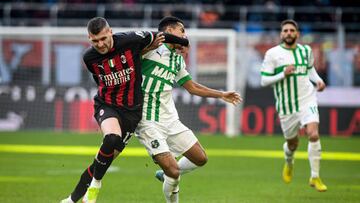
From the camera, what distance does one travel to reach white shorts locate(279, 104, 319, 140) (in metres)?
12.5

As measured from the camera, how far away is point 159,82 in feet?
30.7

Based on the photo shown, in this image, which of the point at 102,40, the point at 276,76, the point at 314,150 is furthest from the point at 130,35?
the point at 314,150

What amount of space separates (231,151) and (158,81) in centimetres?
894

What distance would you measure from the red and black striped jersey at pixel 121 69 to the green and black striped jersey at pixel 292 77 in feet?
13.3

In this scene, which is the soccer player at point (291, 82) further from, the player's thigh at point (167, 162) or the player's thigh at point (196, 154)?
the player's thigh at point (167, 162)

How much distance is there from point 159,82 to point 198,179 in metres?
4.19

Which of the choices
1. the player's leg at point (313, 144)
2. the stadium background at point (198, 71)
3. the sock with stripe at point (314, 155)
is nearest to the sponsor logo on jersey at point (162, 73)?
the player's leg at point (313, 144)

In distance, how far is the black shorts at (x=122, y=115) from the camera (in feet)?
29.1

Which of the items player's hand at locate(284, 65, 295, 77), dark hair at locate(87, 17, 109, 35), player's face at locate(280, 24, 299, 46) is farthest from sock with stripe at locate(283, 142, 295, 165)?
dark hair at locate(87, 17, 109, 35)

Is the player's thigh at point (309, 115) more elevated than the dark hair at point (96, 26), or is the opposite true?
the dark hair at point (96, 26)

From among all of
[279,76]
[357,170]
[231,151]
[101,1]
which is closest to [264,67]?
[279,76]

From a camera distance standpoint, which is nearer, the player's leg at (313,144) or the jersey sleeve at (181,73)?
the jersey sleeve at (181,73)

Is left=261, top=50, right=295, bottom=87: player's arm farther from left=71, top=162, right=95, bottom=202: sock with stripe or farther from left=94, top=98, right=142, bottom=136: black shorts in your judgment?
left=71, top=162, right=95, bottom=202: sock with stripe

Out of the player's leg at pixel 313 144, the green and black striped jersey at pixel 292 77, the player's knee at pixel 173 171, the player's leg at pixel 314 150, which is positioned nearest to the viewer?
the player's knee at pixel 173 171
